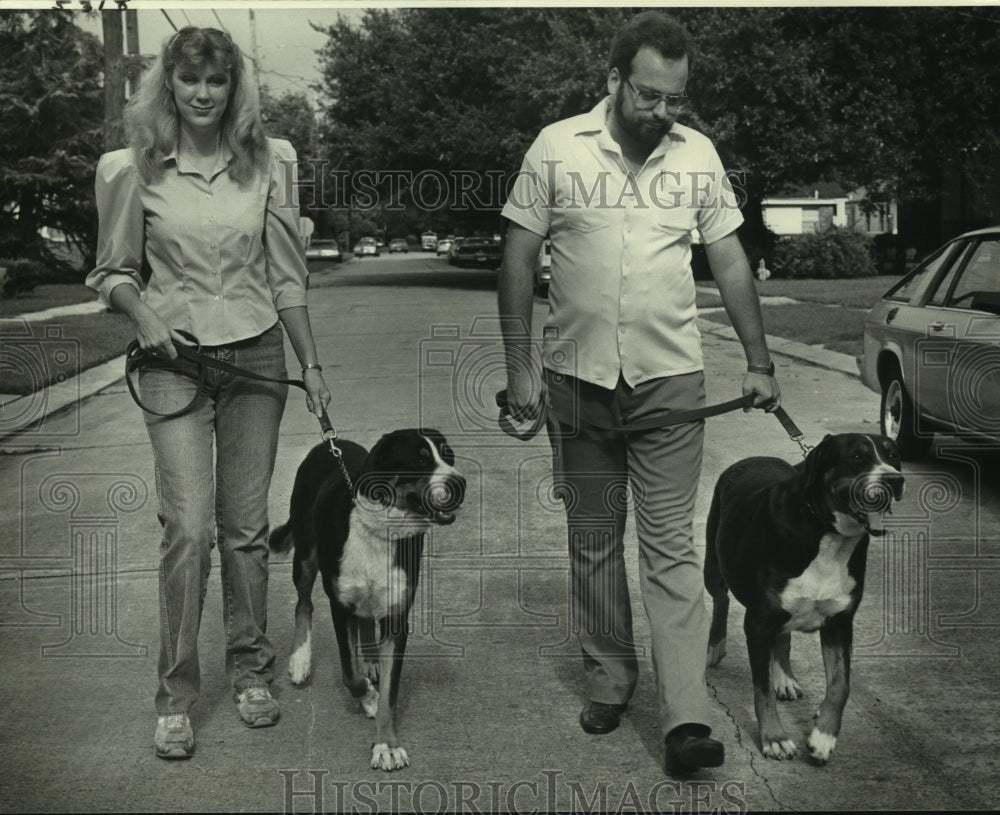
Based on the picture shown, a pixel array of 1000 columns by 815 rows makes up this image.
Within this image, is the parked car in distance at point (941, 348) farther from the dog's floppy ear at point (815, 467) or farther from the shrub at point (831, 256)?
the shrub at point (831, 256)

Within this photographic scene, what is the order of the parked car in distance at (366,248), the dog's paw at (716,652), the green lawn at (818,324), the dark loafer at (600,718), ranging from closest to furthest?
the dark loafer at (600,718), the dog's paw at (716,652), the green lawn at (818,324), the parked car in distance at (366,248)

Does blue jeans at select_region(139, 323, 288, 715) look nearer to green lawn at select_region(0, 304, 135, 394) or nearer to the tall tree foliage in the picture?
green lawn at select_region(0, 304, 135, 394)

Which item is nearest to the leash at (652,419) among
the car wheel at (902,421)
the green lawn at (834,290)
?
the car wheel at (902,421)

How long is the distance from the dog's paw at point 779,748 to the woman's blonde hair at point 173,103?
8.01 ft

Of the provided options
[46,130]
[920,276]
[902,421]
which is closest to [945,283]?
[920,276]

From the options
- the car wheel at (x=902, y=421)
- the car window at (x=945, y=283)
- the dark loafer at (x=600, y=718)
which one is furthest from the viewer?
the car wheel at (x=902, y=421)

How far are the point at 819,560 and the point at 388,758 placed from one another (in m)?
Answer: 1.43

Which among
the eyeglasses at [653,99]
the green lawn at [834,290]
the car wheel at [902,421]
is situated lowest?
the green lawn at [834,290]

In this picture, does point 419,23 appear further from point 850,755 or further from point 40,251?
point 850,755

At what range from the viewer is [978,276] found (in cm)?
859

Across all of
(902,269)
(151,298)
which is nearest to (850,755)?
(151,298)

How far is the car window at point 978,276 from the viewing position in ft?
27.6

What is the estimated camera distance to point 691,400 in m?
4.10

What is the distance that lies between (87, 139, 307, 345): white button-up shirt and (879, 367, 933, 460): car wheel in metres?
6.02
